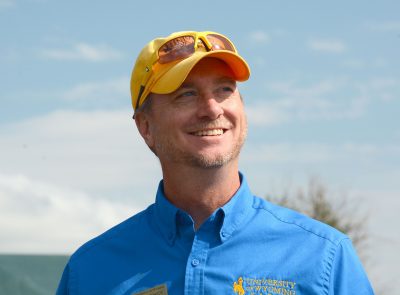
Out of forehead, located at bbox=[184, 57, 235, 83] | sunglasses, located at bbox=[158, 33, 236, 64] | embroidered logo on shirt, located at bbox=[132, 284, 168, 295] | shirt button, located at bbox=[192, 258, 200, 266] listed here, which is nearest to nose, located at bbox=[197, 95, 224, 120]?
forehead, located at bbox=[184, 57, 235, 83]

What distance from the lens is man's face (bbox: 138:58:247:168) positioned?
3.14 meters

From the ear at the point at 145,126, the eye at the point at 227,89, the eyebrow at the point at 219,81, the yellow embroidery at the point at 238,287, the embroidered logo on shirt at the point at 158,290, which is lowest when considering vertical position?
the embroidered logo on shirt at the point at 158,290

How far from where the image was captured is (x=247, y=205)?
3.22 meters

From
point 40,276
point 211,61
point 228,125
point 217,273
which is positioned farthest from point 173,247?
point 40,276

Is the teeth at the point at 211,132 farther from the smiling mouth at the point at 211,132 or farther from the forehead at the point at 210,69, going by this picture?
the forehead at the point at 210,69

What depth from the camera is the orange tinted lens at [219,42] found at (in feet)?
11.1

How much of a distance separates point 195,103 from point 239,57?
0.25m

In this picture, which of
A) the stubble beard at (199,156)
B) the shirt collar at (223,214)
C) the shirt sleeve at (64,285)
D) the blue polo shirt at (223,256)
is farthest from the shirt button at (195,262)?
the shirt sleeve at (64,285)

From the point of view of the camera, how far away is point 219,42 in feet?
11.3

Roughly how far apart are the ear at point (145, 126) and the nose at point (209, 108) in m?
0.31

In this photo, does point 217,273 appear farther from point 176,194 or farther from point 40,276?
point 40,276

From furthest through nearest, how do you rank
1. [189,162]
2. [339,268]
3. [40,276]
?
[40,276]
[189,162]
[339,268]

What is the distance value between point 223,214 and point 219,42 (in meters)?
0.72

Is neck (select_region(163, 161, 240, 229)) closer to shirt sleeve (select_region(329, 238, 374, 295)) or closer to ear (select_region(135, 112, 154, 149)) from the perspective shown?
ear (select_region(135, 112, 154, 149))
